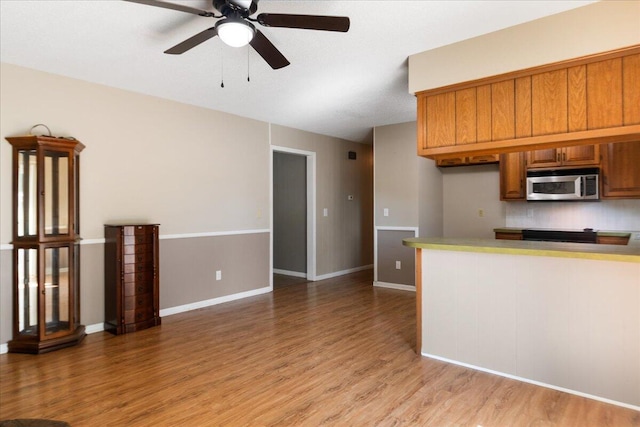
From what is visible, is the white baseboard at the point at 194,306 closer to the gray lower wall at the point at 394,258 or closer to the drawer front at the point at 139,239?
the drawer front at the point at 139,239

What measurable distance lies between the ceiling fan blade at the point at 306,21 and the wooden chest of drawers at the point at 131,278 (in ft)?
8.34

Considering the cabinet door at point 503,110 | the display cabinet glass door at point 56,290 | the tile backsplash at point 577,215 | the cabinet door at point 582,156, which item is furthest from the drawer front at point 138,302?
the cabinet door at point 582,156

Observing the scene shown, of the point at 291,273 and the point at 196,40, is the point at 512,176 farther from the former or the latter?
the point at 196,40

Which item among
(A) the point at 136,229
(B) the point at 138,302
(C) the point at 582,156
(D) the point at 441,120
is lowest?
(B) the point at 138,302

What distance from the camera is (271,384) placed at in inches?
102

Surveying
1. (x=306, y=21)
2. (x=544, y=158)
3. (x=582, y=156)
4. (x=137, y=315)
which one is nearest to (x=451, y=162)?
(x=544, y=158)

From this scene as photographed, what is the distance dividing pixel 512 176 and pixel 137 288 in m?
4.82

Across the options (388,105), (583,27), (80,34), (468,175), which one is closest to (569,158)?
(468,175)

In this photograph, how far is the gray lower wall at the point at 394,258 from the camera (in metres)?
5.54

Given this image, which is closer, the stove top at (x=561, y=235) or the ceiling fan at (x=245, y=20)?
the ceiling fan at (x=245, y=20)

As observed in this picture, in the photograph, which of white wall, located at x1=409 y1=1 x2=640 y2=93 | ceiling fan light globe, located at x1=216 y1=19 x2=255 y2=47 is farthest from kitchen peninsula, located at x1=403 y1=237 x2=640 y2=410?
ceiling fan light globe, located at x1=216 y1=19 x2=255 y2=47

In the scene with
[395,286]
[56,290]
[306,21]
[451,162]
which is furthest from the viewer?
[395,286]

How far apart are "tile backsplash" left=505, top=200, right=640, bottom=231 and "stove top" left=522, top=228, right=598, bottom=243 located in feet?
0.40

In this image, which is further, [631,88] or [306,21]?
[631,88]
